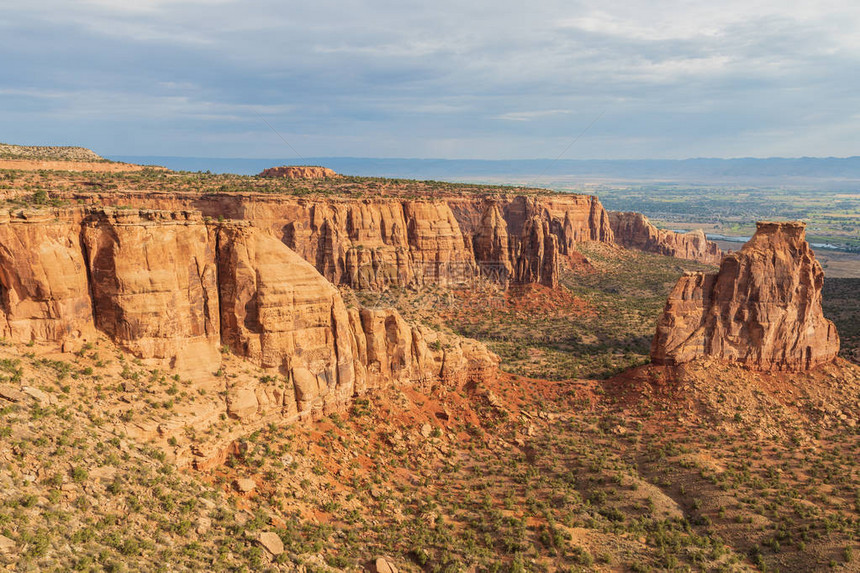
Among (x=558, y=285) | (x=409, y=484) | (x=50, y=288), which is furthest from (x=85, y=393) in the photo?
(x=558, y=285)

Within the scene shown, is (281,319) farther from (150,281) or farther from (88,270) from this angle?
(88,270)

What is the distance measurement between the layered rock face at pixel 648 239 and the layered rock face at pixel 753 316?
4802 inches

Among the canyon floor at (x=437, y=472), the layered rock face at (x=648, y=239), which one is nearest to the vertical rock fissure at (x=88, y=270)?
the canyon floor at (x=437, y=472)

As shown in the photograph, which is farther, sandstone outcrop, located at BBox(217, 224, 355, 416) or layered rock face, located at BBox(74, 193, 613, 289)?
layered rock face, located at BBox(74, 193, 613, 289)

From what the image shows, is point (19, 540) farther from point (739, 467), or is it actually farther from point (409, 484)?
point (739, 467)

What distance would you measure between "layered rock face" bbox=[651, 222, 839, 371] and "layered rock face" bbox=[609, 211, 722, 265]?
122 meters

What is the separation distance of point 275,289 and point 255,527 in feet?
46.2

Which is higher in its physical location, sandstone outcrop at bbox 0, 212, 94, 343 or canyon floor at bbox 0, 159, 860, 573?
sandstone outcrop at bbox 0, 212, 94, 343

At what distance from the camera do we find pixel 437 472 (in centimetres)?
3819

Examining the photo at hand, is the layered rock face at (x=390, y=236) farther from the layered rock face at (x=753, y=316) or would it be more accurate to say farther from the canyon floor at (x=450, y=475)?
the layered rock face at (x=753, y=316)

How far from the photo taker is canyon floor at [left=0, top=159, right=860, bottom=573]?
72.9 feet

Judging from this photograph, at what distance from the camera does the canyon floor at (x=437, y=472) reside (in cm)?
2222

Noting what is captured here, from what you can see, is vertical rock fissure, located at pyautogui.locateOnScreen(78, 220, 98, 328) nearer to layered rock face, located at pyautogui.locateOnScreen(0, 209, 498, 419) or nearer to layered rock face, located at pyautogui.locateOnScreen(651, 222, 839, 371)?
layered rock face, located at pyautogui.locateOnScreen(0, 209, 498, 419)

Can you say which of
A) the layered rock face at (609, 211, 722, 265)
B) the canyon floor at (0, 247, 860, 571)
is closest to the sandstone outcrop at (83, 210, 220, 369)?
the canyon floor at (0, 247, 860, 571)
